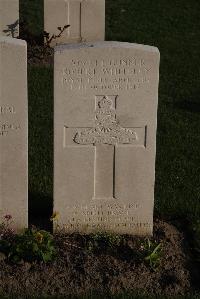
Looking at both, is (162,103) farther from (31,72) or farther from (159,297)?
(159,297)

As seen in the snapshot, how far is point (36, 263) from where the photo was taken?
18.3 feet

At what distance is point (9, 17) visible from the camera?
11.0 meters

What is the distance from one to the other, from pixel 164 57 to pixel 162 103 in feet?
8.95

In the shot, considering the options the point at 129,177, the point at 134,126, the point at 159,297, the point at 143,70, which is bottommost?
the point at 159,297

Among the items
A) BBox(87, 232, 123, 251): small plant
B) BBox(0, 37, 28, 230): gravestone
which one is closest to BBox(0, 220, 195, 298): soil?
BBox(87, 232, 123, 251): small plant

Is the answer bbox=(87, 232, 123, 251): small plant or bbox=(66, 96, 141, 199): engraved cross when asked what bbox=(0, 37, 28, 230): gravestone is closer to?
bbox=(66, 96, 141, 199): engraved cross

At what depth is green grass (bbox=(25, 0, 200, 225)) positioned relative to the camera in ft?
23.0


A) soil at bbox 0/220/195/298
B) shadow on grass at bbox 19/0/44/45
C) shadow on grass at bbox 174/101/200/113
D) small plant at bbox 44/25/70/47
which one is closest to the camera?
soil at bbox 0/220/195/298

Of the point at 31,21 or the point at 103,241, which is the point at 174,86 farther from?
the point at 103,241

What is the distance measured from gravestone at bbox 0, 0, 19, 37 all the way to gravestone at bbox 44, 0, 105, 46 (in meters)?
0.92

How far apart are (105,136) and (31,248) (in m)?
1.08

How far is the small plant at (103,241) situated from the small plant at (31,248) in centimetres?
38

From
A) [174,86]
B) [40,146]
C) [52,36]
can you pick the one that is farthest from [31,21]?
[40,146]

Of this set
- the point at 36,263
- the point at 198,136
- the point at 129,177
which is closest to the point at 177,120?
the point at 198,136
